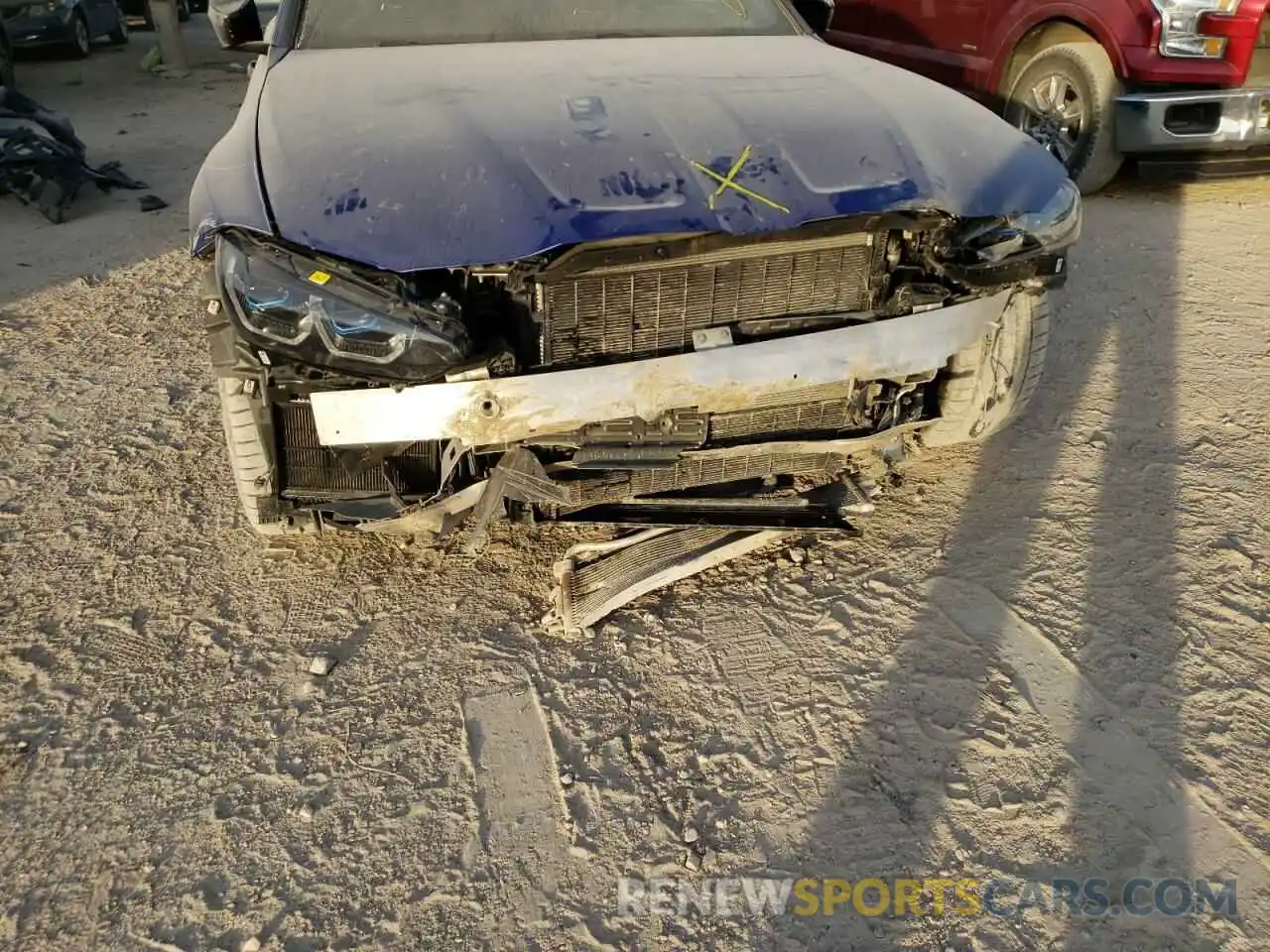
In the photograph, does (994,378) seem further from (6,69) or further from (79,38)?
(79,38)

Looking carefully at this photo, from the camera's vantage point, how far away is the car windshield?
332cm

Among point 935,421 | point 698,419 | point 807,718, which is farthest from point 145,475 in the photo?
point 935,421

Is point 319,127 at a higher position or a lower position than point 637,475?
higher

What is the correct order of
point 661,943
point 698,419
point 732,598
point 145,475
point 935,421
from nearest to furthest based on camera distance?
point 661,943 < point 698,419 < point 732,598 < point 935,421 < point 145,475

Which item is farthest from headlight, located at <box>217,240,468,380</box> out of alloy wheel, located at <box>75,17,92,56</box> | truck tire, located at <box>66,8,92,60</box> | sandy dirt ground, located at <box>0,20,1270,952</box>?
alloy wheel, located at <box>75,17,92,56</box>

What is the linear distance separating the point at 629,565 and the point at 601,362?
641 millimetres

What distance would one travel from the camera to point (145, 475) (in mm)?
3287

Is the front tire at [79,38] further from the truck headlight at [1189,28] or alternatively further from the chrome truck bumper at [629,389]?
the chrome truck bumper at [629,389]

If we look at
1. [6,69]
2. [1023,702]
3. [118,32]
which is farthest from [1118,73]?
[118,32]

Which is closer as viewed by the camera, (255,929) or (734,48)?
(255,929)

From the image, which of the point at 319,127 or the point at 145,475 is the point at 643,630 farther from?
the point at 145,475

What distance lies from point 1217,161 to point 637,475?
5032mm

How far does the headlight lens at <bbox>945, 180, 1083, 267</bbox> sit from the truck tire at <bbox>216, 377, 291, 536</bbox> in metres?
1.88

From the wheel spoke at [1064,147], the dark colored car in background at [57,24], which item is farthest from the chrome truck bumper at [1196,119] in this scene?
the dark colored car in background at [57,24]
